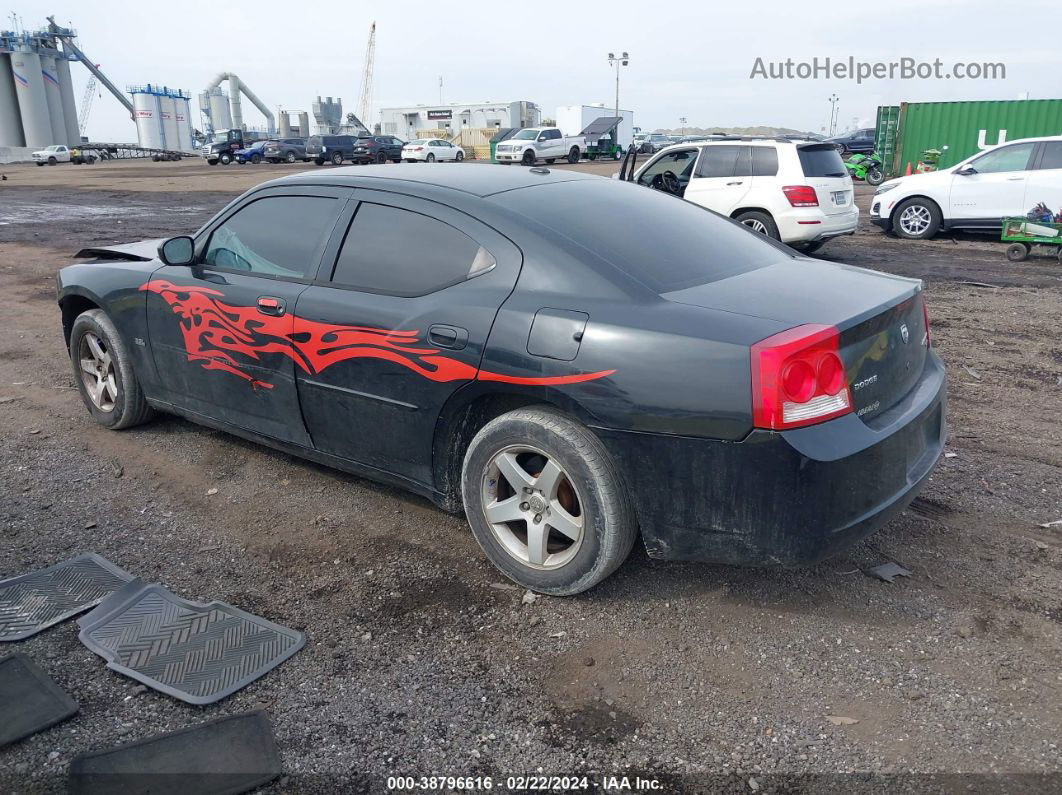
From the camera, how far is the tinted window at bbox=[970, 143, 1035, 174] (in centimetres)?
1318

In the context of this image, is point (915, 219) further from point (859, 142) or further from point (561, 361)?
point (859, 142)

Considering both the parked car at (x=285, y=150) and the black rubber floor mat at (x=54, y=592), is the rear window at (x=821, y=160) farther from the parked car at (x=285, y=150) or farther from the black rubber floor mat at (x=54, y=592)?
the parked car at (x=285, y=150)

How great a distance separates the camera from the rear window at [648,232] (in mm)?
3273

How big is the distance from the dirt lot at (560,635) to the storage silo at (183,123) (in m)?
105

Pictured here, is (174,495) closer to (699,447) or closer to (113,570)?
(113,570)

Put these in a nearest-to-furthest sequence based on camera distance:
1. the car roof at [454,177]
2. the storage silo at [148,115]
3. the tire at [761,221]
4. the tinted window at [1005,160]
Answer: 1. the car roof at [454,177]
2. the tire at [761,221]
3. the tinted window at [1005,160]
4. the storage silo at [148,115]

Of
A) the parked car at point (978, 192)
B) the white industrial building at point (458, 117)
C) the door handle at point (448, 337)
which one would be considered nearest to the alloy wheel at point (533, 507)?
the door handle at point (448, 337)

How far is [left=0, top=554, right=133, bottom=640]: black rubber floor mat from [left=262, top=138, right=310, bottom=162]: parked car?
49.2 metres

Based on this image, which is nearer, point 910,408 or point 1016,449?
point 910,408

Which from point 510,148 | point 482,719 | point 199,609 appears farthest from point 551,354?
point 510,148

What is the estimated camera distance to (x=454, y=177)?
153 inches

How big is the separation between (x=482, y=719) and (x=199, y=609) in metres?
1.30

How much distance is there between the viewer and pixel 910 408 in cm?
313

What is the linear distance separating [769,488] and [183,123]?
11029 cm
